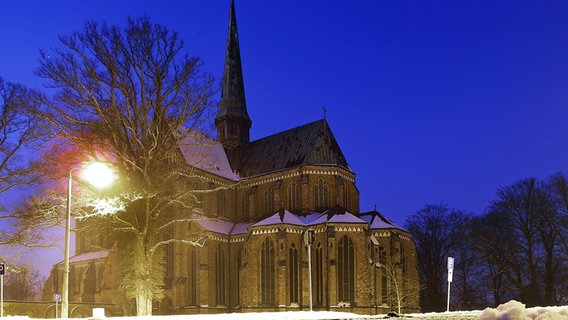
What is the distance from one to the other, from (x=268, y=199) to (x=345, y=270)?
35.3 ft

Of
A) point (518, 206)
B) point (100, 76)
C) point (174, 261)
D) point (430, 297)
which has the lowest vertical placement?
point (430, 297)

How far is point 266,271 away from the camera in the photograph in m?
46.1

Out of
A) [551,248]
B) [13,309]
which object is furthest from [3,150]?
[551,248]

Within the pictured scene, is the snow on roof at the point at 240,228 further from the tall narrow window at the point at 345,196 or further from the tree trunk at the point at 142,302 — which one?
the tree trunk at the point at 142,302

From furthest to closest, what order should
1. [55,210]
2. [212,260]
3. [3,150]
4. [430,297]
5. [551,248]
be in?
[430,297]
[212,260]
[551,248]
[3,150]
[55,210]

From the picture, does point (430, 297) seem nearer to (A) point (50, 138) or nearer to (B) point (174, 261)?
(B) point (174, 261)

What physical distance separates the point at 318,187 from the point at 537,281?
60.6 feet

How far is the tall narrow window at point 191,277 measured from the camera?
47.2m

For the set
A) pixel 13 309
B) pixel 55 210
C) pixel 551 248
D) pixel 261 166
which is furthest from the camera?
pixel 261 166

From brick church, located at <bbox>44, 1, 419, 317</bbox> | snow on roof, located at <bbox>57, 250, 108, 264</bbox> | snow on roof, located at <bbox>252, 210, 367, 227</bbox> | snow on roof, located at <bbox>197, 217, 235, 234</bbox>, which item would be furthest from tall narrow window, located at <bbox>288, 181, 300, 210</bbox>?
snow on roof, located at <bbox>57, 250, 108, 264</bbox>

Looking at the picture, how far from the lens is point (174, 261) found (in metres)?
46.8

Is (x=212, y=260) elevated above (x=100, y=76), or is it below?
below

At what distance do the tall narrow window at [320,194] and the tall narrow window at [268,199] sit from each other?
4267 mm

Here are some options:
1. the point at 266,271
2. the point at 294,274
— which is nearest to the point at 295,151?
the point at 266,271
